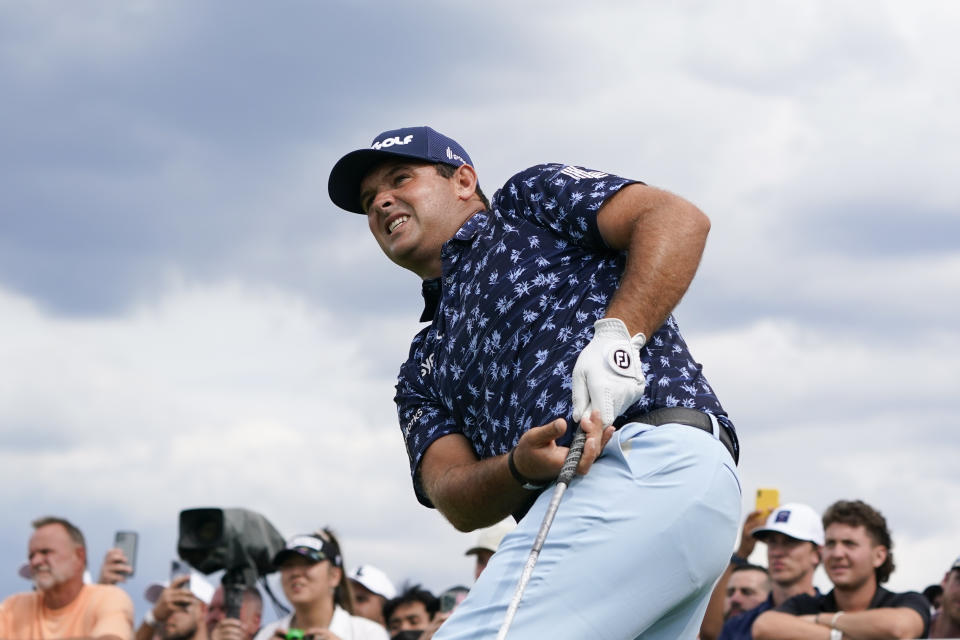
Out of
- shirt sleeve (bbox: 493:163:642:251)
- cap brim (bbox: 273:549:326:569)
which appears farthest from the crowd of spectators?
shirt sleeve (bbox: 493:163:642:251)

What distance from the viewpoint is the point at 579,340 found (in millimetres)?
3373

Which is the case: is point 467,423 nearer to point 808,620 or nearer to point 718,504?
point 718,504

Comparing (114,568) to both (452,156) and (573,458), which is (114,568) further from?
(573,458)

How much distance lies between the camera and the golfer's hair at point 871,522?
721 cm

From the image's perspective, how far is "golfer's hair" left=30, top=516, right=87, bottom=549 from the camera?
905 centimetres

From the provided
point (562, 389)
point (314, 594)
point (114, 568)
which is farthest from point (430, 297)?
point (114, 568)

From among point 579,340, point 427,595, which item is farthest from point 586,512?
point 427,595

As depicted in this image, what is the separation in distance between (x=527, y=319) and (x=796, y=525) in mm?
4866

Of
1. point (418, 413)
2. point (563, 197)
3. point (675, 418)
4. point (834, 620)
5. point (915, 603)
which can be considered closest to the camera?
point (675, 418)

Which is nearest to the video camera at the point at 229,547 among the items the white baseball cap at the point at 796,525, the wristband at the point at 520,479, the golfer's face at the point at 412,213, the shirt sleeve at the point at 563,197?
the white baseball cap at the point at 796,525

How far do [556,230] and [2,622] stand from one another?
673cm

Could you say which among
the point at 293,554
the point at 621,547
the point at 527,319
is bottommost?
the point at 621,547

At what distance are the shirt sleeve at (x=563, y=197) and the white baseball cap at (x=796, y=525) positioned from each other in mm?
4627

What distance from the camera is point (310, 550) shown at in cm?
813
